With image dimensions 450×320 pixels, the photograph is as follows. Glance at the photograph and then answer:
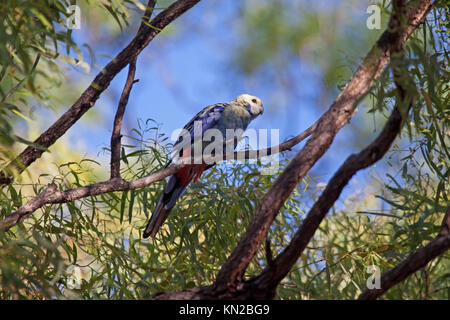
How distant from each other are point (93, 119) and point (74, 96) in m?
1.09

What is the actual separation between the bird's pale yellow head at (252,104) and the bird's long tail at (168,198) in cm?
82

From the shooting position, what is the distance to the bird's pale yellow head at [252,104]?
3059 millimetres

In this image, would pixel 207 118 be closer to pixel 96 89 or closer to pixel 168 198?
pixel 168 198

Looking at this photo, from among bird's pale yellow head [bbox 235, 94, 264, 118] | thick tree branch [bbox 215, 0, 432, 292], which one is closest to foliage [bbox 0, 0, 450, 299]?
thick tree branch [bbox 215, 0, 432, 292]

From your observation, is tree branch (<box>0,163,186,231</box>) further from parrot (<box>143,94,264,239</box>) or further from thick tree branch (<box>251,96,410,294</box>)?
thick tree branch (<box>251,96,410,294</box>)

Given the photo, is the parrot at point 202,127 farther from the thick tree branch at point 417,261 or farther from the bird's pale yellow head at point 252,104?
the thick tree branch at point 417,261

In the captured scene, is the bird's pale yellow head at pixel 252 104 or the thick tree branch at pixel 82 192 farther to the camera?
the bird's pale yellow head at pixel 252 104

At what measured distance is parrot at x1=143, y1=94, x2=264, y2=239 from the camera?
2230mm

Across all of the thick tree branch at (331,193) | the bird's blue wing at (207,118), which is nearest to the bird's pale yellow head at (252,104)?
the bird's blue wing at (207,118)

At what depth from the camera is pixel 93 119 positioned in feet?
13.6

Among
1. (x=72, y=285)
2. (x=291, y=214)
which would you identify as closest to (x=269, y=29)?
(x=291, y=214)

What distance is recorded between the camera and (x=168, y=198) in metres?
2.27

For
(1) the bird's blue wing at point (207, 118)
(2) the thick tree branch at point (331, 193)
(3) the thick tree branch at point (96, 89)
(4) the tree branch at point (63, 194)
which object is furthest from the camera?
(1) the bird's blue wing at point (207, 118)

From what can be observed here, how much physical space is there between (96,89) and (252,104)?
1.38 metres
